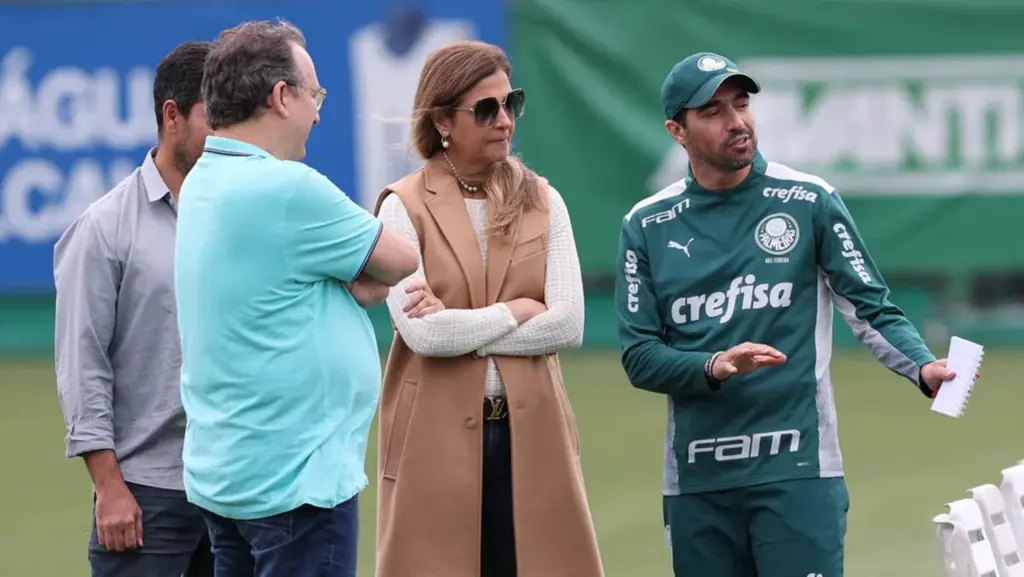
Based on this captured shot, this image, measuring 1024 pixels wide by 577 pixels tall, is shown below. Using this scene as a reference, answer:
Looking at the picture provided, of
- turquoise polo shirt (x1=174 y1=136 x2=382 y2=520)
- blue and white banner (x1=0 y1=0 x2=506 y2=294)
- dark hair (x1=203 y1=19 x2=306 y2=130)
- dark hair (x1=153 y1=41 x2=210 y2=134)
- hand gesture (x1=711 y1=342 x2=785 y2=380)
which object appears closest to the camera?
turquoise polo shirt (x1=174 y1=136 x2=382 y2=520)

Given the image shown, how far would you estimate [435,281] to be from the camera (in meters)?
4.97

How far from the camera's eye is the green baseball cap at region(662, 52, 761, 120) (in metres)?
4.85

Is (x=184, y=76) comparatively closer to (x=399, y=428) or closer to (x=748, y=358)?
(x=399, y=428)

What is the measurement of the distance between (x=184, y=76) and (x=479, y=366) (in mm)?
1188

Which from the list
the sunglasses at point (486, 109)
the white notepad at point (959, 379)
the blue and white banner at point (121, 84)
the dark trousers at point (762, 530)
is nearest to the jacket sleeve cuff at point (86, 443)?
the sunglasses at point (486, 109)

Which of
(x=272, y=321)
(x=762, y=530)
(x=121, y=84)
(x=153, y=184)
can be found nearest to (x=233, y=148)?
(x=272, y=321)

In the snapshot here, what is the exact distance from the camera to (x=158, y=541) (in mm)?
4633

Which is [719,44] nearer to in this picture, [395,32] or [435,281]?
[395,32]

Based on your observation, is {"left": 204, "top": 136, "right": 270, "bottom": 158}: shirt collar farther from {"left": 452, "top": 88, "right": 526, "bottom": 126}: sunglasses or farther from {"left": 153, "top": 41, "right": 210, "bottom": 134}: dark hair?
{"left": 452, "top": 88, "right": 526, "bottom": 126}: sunglasses

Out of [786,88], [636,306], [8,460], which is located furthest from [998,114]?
[636,306]

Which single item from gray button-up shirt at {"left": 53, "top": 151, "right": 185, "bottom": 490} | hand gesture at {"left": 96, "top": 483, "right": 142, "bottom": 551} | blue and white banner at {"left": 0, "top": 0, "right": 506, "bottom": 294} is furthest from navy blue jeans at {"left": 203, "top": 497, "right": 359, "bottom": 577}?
blue and white banner at {"left": 0, "top": 0, "right": 506, "bottom": 294}

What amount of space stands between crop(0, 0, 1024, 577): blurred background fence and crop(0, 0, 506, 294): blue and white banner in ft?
0.06

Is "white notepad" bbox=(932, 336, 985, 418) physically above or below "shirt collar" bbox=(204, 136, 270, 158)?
below

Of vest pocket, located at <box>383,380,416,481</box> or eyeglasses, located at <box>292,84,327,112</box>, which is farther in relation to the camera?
vest pocket, located at <box>383,380,416,481</box>
